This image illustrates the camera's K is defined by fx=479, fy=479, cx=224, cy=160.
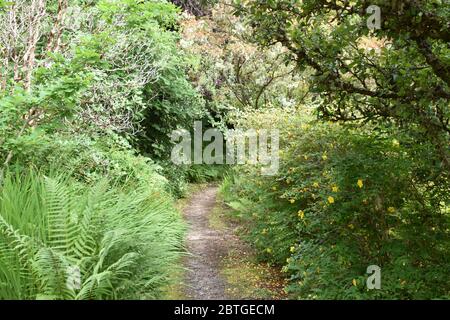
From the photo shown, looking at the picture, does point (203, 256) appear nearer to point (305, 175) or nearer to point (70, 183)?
point (305, 175)

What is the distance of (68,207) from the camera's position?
476 centimetres

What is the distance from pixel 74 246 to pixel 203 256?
10.2 feet

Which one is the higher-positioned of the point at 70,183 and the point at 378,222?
the point at 70,183

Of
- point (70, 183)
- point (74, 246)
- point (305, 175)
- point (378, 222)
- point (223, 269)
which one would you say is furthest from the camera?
point (223, 269)

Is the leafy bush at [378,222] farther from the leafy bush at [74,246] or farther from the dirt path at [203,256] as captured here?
the leafy bush at [74,246]

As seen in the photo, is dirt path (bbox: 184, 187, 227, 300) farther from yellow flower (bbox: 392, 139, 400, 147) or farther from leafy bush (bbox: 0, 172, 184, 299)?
yellow flower (bbox: 392, 139, 400, 147)

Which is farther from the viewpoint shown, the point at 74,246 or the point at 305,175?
the point at 305,175

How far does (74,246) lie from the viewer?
4.34 metres

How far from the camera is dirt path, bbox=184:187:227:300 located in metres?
5.64

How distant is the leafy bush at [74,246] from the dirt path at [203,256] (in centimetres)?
72

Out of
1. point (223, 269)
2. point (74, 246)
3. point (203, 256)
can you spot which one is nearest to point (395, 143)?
point (223, 269)

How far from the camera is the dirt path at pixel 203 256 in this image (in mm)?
5641

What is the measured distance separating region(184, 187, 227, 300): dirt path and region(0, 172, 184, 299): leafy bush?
0.72 m
